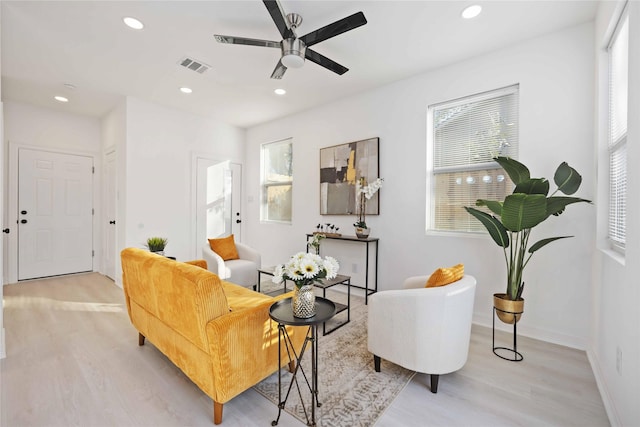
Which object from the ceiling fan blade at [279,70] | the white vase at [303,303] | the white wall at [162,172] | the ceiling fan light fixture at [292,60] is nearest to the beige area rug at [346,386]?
the white vase at [303,303]

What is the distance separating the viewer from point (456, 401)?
1795mm

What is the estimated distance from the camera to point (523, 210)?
204cm

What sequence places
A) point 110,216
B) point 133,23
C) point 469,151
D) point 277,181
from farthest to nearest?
point 277,181 → point 110,216 → point 469,151 → point 133,23

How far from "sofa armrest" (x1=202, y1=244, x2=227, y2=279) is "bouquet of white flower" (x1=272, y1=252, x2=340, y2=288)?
203cm

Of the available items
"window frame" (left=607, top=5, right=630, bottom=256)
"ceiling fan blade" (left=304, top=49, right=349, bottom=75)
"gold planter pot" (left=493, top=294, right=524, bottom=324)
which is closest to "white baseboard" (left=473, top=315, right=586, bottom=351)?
"gold planter pot" (left=493, top=294, right=524, bottom=324)

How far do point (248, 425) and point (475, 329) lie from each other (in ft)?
7.72

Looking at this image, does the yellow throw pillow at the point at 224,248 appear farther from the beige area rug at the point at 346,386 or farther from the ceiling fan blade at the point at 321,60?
the ceiling fan blade at the point at 321,60

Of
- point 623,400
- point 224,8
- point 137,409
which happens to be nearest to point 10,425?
point 137,409

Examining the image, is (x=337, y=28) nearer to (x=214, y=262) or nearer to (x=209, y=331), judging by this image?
(x=209, y=331)

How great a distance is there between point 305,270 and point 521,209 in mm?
1621

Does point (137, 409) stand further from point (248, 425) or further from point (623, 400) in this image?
point (623, 400)

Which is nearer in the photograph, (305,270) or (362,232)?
(305,270)

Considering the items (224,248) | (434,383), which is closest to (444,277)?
(434,383)

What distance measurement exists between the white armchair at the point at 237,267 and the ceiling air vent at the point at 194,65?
2196 millimetres
